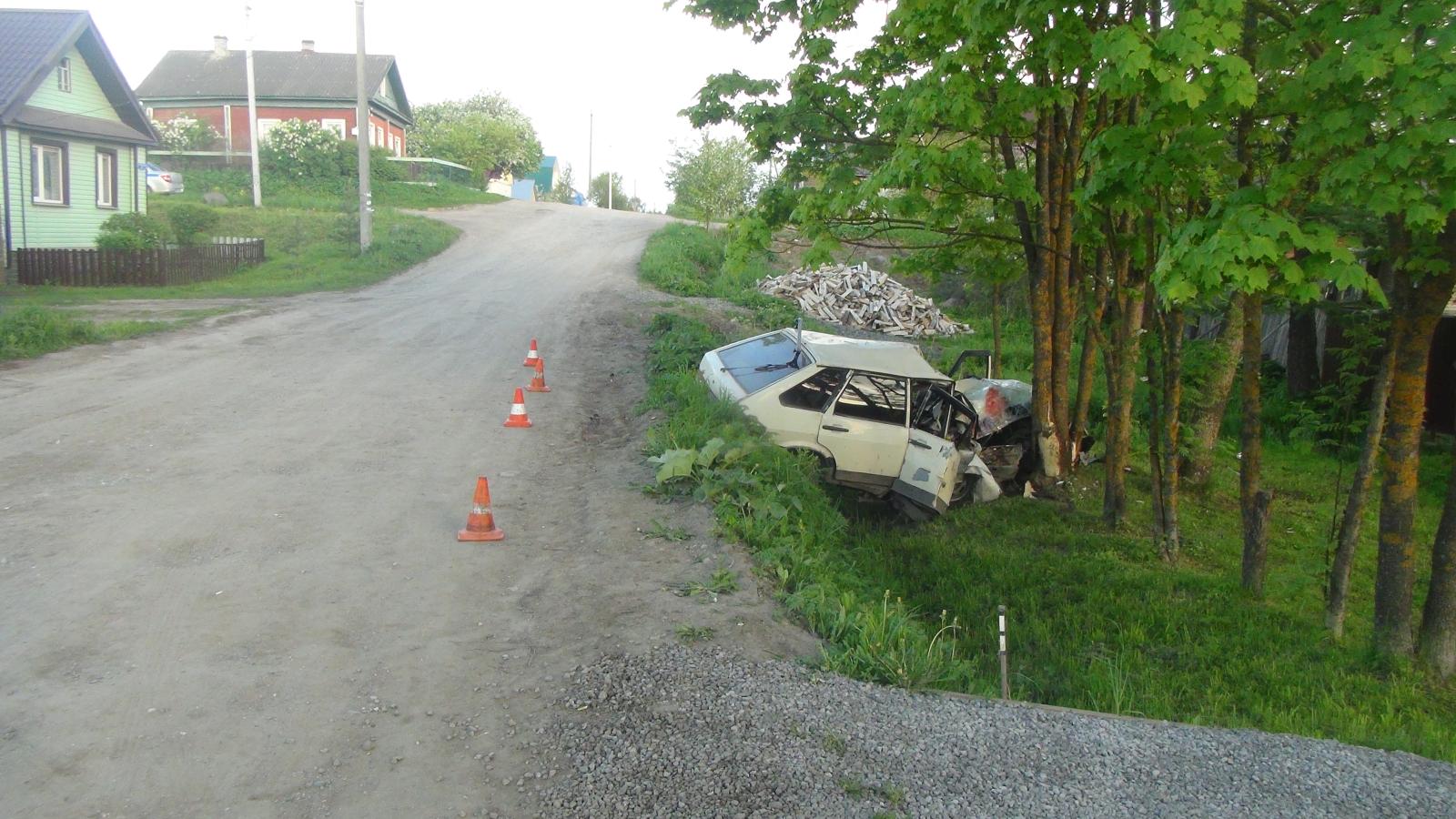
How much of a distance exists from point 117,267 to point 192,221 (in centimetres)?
687

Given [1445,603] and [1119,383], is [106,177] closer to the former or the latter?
[1119,383]

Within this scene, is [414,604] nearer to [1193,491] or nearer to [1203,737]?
[1203,737]

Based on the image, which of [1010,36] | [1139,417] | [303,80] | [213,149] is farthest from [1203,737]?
[303,80]

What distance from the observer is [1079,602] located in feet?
29.5

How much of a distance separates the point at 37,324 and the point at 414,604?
10.5 m

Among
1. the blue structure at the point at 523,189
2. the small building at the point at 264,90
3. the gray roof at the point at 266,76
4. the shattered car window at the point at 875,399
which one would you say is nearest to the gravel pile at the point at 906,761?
the shattered car window at the point at 875,399

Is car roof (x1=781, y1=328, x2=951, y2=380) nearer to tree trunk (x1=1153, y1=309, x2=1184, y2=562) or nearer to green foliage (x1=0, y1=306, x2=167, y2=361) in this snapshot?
tree trunk (x1=1153, y1=309, x2=1184, y2=562)

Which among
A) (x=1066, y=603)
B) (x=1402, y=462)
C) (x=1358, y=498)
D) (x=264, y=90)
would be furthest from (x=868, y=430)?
(x=264, y=90)

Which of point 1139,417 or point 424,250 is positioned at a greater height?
point 424,250

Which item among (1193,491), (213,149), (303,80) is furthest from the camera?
(303,80)

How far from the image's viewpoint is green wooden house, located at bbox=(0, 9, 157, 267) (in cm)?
2314

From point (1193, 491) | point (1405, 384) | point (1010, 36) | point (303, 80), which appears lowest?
point (1193, 491)

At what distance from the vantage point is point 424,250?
28797mm

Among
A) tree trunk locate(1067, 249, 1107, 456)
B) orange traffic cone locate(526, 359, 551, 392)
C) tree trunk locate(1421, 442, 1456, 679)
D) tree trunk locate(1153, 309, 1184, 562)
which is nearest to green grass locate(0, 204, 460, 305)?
orange traffic cone locate(526, 359, 551, 392)
